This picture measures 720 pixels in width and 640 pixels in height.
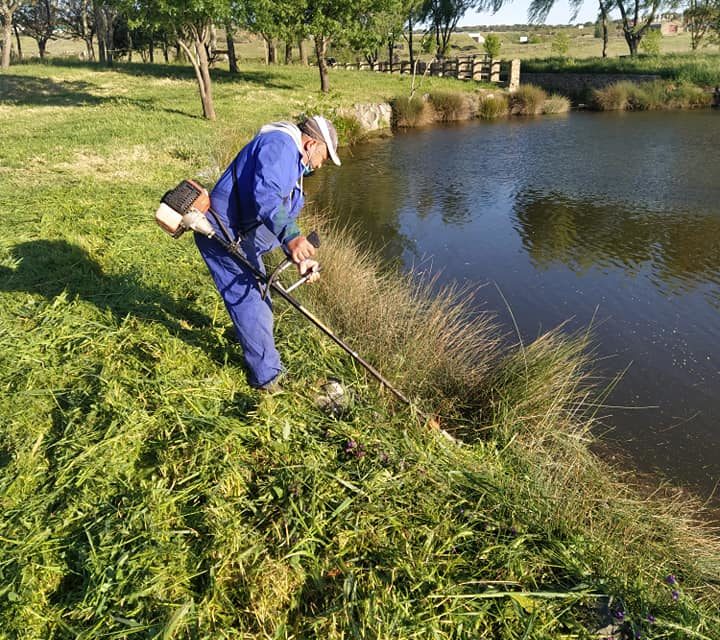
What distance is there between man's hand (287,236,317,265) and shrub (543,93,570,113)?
82.1 ft

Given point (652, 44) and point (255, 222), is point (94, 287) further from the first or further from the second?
point (652, 44)

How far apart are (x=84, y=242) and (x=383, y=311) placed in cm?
366

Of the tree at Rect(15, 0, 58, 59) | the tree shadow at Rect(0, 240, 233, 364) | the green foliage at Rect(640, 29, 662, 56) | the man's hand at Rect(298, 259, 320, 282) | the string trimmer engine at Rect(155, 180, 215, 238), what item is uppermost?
the tree at Rect(15, 0, 58, 59)

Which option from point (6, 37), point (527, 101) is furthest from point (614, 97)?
point (6, 37)

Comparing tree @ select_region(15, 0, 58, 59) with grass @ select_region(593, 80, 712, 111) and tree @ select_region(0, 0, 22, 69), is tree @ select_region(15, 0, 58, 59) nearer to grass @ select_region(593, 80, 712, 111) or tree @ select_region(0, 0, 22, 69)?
tree @ select_region(0, 0, 22, 69)

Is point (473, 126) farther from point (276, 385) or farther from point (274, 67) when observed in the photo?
point (276, 385)

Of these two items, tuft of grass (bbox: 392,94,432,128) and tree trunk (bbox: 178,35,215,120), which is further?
tuft of grass (bbox: 392,94,432,128)

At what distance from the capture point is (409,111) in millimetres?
20594

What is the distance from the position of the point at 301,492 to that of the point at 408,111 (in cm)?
2014

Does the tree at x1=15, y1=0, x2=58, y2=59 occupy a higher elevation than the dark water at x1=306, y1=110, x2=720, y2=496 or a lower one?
higher

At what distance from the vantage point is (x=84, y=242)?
5.98 meters

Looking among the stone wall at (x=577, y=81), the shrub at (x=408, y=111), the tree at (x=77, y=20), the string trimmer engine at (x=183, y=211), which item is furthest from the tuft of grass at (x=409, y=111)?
the tree at (x=77, y=20)

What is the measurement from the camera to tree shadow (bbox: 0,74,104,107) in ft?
58.4


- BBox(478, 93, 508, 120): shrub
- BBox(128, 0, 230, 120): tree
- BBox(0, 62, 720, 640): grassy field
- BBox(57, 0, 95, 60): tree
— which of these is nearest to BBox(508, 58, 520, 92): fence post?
BBox(478, 93, 508, 120): shrub
